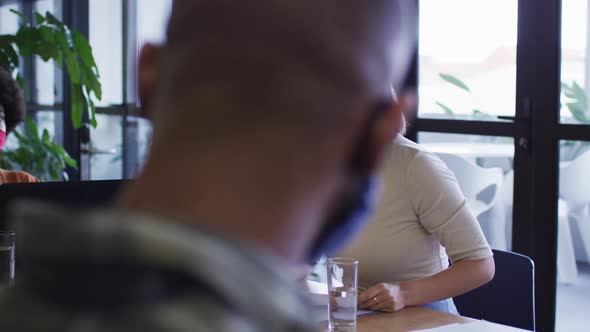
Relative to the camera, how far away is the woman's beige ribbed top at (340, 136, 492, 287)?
6.77ft

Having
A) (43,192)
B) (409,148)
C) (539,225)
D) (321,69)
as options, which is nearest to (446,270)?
(409,148)

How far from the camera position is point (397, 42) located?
464mm

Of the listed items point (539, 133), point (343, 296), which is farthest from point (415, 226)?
point (539, 133)

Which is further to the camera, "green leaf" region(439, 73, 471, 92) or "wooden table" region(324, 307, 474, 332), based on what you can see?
"green leaf" region(439, 73, 471, 92)

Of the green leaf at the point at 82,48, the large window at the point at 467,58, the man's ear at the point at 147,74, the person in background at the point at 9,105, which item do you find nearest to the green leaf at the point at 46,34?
the green leaf at the point at 82,48

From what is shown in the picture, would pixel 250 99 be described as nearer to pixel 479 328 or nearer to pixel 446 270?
pixel 479 328

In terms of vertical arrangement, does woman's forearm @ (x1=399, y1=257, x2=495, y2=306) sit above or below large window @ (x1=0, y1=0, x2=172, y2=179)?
below

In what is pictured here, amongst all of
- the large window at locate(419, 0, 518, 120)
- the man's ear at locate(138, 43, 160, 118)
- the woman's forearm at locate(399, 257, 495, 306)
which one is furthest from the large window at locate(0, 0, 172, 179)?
the man's ear at locate(138, 43, 160, 118)

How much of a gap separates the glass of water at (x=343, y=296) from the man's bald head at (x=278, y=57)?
124 centimetres

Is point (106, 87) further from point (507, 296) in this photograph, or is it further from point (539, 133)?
point (507, 296)

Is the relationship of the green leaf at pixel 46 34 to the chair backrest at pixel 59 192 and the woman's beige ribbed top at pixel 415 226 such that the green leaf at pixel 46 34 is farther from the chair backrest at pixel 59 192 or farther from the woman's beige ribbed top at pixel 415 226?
the woman's beige ribbed top at pixel 415 226

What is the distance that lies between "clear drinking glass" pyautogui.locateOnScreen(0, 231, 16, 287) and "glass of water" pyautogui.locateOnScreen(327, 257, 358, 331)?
763 mm

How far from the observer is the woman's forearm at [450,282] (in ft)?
6.39

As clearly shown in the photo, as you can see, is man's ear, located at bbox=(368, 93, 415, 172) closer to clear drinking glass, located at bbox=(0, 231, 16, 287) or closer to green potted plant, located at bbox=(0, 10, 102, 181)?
clear drinking glass, located at bbox=(0, 231, 16, 287)
